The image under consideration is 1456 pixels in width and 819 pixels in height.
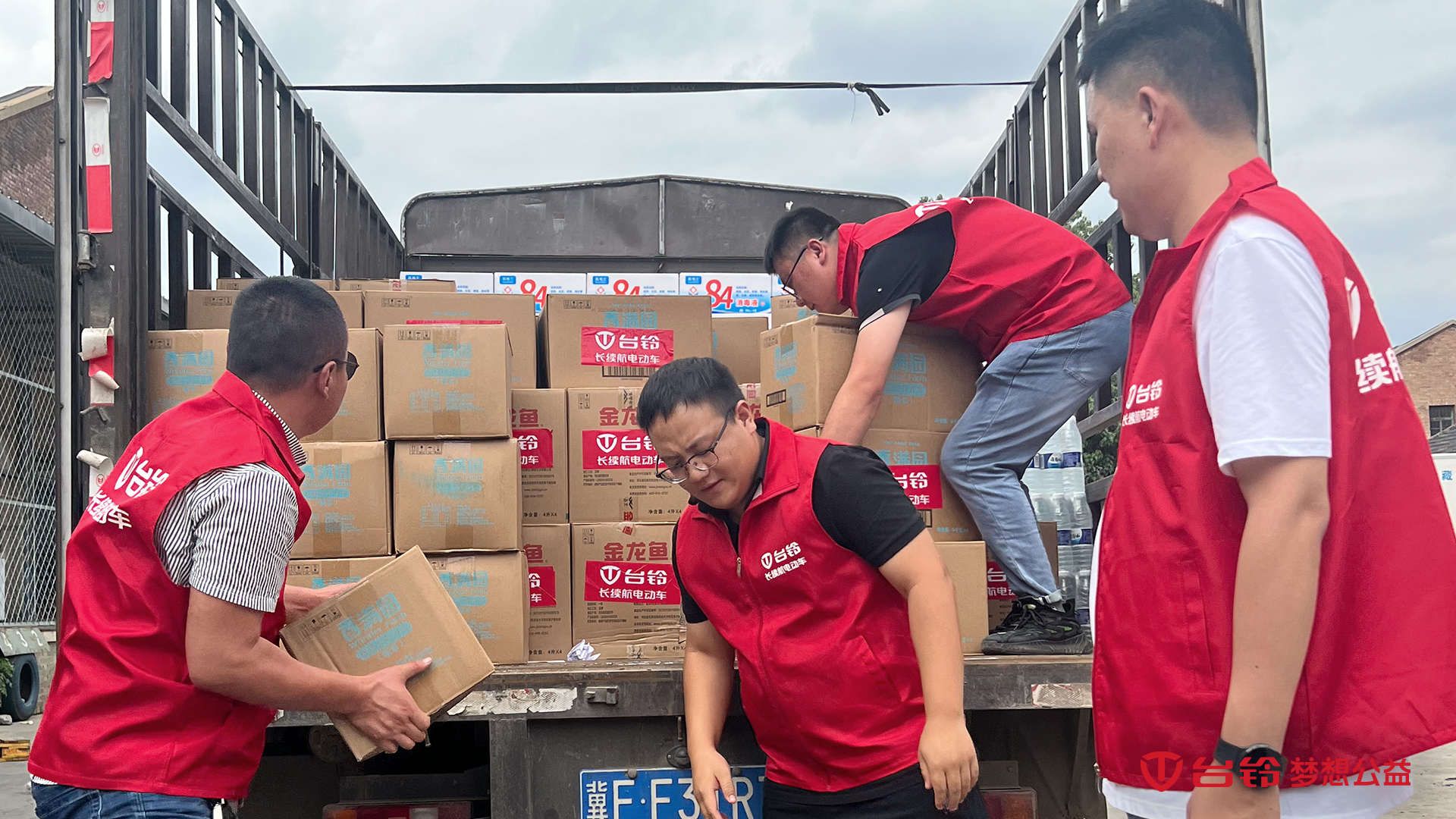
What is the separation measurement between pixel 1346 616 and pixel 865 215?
4.52m

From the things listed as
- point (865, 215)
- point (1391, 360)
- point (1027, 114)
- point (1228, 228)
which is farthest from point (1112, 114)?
point (865, 215)

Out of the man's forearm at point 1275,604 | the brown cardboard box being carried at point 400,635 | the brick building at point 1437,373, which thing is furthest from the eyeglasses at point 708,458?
the brick building at point 1437,373

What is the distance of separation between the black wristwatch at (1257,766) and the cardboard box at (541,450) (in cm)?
246

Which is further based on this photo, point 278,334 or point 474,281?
point 474,281

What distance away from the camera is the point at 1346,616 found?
129 centimetres

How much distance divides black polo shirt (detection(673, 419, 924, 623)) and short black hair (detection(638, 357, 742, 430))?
133 millimetres

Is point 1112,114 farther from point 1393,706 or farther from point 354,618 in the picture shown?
point 354,618

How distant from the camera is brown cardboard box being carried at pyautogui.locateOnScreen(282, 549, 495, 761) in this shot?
7.36 feet

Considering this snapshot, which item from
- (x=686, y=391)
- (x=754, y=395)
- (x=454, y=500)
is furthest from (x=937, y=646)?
(x=754, y=395)

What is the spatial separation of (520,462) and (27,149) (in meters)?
12.2

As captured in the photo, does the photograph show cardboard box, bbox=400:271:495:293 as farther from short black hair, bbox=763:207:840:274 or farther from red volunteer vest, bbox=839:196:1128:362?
red volunteer vest, bbox=839:196:1128:362

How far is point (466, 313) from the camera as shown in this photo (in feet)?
12.1

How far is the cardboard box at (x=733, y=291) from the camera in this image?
17.3ft

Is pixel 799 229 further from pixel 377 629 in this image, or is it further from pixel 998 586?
pixel 377 629
